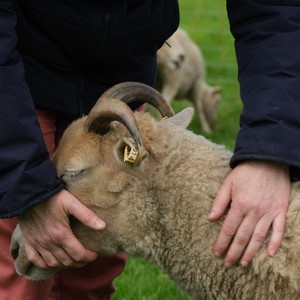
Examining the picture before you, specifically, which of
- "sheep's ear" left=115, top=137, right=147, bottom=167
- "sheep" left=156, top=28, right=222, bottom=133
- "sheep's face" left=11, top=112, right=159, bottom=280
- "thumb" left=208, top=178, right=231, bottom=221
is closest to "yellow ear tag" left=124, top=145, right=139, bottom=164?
"sheep's ear" left=115, top=137, right=147, bottom=167

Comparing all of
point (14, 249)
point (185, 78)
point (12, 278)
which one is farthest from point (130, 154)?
point (185, 78)

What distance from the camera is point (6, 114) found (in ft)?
9.43

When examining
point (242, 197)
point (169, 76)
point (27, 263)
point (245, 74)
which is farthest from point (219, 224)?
point (169, 76)

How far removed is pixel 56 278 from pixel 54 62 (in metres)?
1.21

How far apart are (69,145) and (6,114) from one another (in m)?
0.43

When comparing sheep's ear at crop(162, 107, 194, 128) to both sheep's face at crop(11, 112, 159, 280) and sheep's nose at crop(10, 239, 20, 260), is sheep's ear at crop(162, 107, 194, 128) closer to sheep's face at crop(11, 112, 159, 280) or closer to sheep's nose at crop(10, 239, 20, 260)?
sheep's face at crop(11, 112, 159, 280)

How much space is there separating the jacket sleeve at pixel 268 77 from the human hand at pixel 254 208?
0.23 ft

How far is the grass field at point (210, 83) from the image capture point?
4984 millimetres

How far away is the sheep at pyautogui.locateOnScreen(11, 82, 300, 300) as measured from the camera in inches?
122

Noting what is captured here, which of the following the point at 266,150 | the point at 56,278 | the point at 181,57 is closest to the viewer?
the point at 266,150

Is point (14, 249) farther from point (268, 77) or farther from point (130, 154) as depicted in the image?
point (268, 77)

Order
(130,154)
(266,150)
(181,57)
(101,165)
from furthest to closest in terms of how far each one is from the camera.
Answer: (181,57) < (101,165) < (130,154) < (266,150)

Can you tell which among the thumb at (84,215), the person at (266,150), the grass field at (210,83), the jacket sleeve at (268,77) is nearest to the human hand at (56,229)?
the thumb at (84,215)

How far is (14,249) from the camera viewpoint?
3420mm
